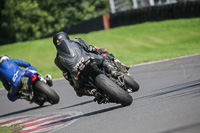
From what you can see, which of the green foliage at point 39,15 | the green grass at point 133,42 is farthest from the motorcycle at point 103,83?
the green foliage at point 39,15

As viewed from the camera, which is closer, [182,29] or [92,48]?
[92,48]

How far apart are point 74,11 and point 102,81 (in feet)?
209

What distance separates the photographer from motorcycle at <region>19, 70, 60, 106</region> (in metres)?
9.91

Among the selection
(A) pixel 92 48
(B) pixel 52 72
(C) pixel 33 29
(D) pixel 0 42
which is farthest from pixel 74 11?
(A) pixel 92 48

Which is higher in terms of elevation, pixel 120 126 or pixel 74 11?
pixel 120 126

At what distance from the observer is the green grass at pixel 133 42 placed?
Answer: 22077 millimetres

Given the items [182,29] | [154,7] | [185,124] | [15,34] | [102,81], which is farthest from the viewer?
[15,34]

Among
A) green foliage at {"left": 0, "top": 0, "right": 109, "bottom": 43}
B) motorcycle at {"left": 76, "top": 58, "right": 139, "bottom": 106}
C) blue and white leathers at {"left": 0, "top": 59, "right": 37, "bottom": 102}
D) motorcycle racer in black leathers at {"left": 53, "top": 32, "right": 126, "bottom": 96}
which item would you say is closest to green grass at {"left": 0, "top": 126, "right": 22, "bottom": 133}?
motorcycle racer in black leathers at {"left": 53, "top": 32, "right": 126, "bottom": 96}

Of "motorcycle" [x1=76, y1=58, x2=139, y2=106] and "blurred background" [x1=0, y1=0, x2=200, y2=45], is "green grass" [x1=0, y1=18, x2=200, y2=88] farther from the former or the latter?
"blurred background" [x1=0, y1=0, x2=200, y2=45]

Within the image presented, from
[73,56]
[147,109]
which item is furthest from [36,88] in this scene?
[147,109]

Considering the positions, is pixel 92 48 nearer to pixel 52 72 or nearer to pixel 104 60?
pixel 104 60

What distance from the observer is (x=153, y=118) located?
6398mm

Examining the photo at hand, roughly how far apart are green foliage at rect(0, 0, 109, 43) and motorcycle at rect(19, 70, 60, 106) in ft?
175

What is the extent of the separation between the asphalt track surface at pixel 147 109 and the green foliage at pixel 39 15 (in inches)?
2027
